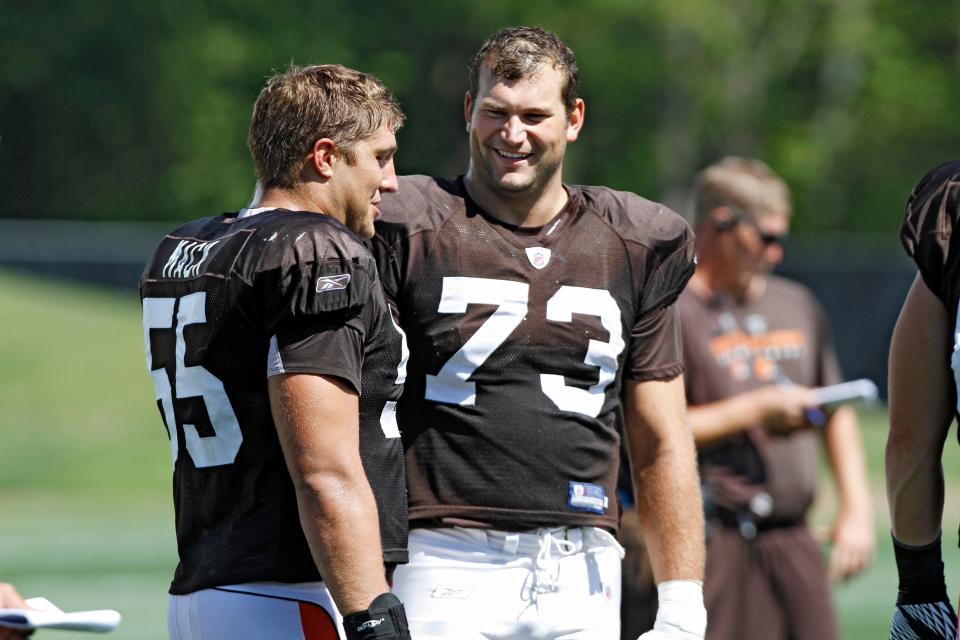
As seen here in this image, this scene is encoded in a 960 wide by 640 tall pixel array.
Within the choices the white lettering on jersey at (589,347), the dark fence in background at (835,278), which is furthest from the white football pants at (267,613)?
the dark fence in background at (835,278)

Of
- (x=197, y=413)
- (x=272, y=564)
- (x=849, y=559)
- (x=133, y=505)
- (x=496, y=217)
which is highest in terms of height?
(x=496, y=217)

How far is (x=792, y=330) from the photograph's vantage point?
620cm

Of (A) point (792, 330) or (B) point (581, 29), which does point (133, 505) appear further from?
(B) point (581, 29)

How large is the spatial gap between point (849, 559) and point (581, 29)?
27.3 metres

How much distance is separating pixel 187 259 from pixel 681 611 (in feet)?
5.22

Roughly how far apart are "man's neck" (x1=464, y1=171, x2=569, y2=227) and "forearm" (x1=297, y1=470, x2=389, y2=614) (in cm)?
116

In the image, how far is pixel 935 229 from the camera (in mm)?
3193

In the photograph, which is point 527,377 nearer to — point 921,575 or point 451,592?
point 451,592

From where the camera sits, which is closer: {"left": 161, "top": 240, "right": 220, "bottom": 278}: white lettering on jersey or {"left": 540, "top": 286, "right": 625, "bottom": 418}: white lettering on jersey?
{"left": 161, "top": 240, "right": 220, "bottom": 278}: white lettering on jersey

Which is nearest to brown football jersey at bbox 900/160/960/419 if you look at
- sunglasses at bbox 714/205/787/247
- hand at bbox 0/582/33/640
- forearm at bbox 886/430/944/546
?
forearm at bbox 886/430/944/546

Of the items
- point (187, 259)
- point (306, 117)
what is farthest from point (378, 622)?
point (306, 117)

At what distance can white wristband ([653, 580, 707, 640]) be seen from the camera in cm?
405

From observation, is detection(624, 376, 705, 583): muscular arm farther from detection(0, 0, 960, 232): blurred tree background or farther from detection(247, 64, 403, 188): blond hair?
detection(0, 0, 960, 232): blurred tree background

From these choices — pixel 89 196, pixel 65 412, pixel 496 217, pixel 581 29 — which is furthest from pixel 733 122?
pixel 496 217
